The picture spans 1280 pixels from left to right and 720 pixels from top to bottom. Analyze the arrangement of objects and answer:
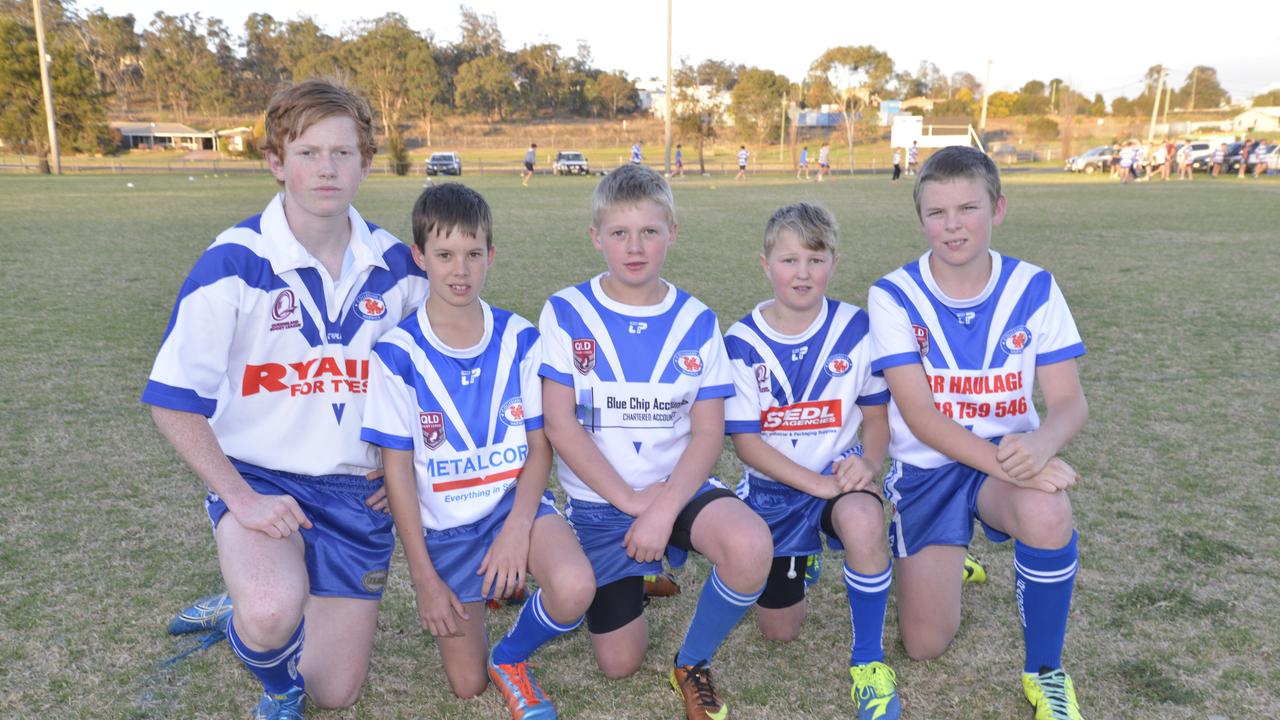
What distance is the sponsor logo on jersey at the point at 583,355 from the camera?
3064mm

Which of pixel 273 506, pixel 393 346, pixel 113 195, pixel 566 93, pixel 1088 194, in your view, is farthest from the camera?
pixel 566 93

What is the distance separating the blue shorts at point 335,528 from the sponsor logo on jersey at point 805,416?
1465 millimetres

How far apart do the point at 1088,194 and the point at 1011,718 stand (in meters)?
27.7

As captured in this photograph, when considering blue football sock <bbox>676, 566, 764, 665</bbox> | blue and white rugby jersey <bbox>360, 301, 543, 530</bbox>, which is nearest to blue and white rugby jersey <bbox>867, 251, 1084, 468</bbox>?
blue football sock <bbox>676, 566, 764, 665</bbox>

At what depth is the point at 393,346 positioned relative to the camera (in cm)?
289

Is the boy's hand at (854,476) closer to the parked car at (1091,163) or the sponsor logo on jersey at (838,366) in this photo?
the sponsor logo on jersey at (838,366)

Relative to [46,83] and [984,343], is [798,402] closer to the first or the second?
[984,343]

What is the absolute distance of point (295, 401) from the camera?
288cm

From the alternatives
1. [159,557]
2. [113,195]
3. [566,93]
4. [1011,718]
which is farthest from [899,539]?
[566,93]

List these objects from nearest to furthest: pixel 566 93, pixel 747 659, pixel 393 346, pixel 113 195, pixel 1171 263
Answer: pixel 393 346, pixel 747 659, pixel 1171 263, pixel 113 195, pixel 566 93

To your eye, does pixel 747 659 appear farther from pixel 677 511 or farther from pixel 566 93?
pixel 566 93

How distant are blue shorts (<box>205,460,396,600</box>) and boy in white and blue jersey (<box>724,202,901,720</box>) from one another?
133 centimetres

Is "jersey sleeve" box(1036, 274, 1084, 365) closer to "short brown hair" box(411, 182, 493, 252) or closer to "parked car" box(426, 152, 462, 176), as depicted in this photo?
"short brown hair" box(411, 182, 493, 252)

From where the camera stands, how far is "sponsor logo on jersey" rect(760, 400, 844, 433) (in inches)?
127
